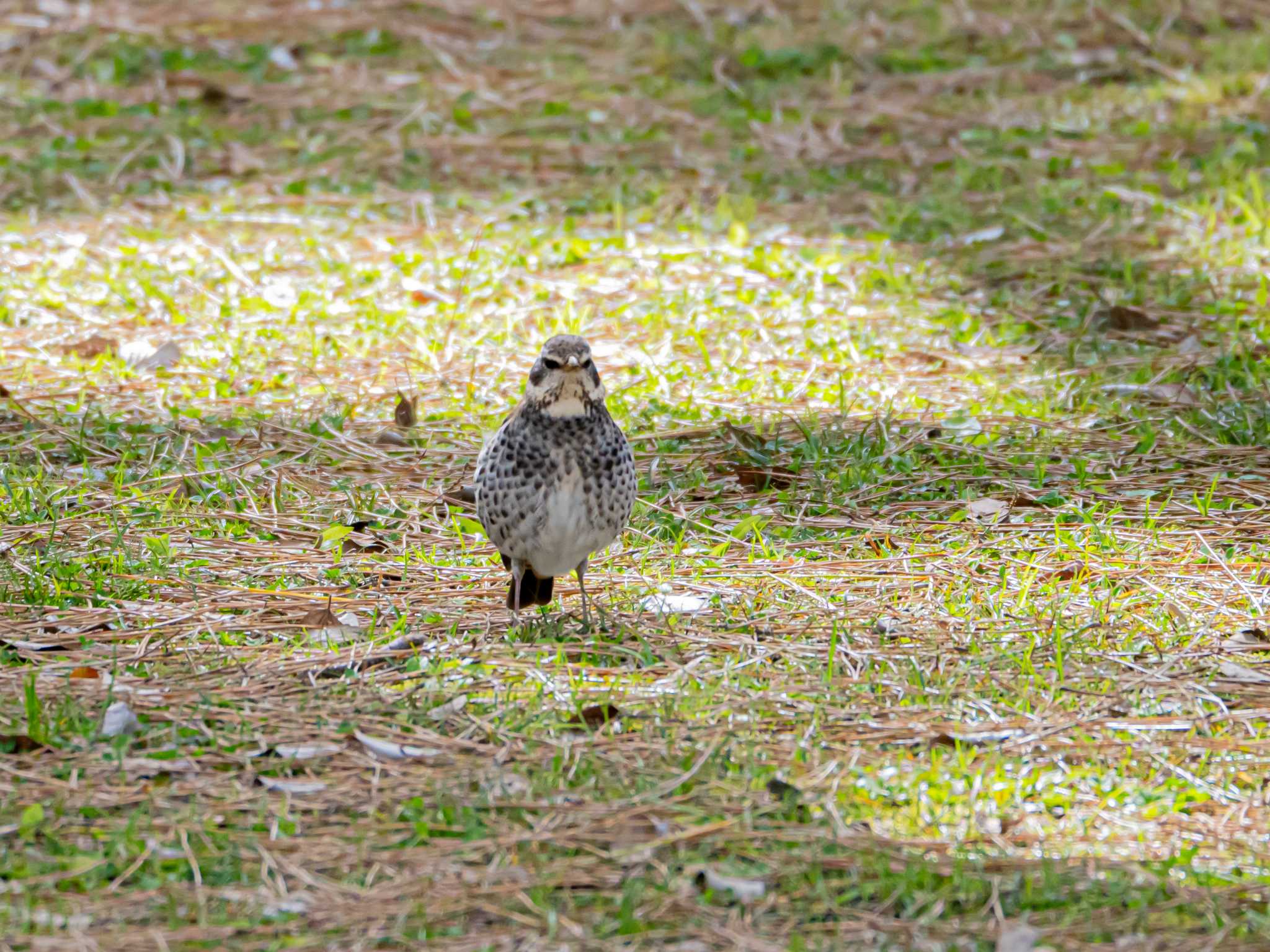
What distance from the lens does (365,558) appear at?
486 centimetres

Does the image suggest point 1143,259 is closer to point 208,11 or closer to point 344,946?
point 344,946

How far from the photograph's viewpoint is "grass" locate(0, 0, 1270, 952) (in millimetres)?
3119

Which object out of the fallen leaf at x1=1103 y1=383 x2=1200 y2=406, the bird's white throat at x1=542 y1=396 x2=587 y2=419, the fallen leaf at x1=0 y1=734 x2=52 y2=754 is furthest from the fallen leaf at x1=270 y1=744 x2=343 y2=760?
the fallen leaf at x1=1103 y1=383 x2=1200 y2=406

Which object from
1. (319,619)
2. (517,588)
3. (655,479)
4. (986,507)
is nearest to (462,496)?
(655,479)

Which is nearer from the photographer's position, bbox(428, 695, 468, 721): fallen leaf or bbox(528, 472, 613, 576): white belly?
bbox(428, 695, 468, 721): fallen leaf

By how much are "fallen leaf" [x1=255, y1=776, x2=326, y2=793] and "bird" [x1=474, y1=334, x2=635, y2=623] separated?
1.02 m

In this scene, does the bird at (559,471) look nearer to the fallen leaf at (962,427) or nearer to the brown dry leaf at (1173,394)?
the fallen leaf at (962,427)

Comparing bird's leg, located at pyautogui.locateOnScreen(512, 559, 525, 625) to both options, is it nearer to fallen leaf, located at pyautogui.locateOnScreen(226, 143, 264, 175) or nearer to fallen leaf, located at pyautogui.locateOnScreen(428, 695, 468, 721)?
fallen leaf, located at pyautogui.locateOnScreen(428, 695, 468, 721)

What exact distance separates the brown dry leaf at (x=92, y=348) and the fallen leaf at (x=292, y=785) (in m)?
3.70

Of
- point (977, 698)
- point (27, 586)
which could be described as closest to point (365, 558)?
point (27, 586)

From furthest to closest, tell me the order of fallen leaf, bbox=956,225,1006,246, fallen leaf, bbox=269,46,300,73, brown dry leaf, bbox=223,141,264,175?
fallen leaf, bbox=269,46,300,73
brown dry leaf, bbox=223,141,264,175
fallen leaf, bbox=956,225,1006,246

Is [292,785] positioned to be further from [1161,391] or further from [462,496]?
[1161,391]

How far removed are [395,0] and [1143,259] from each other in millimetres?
6210

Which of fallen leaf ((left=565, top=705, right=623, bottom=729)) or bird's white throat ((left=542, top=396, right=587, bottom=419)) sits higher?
bird's white throat ((left=542, top=396, right=587, bottom=419))
